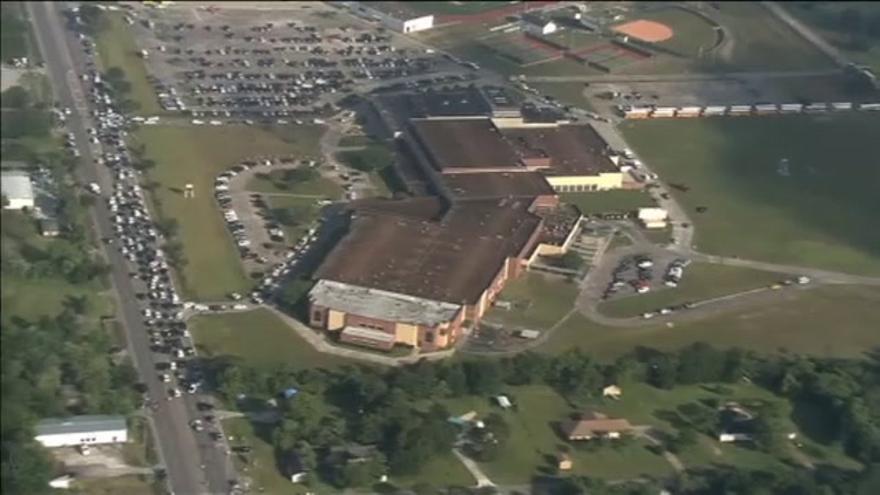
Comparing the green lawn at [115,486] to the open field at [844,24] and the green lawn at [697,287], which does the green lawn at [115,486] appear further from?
the open field at [844,24]

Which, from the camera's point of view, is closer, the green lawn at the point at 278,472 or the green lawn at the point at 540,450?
the green lawn at the point at 278,472

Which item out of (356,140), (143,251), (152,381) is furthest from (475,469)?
(356,140)

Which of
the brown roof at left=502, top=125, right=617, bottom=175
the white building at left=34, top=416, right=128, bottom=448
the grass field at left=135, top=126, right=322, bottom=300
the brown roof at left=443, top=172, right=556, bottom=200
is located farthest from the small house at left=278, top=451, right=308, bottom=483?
the brown roof at left=502, top=125, right=617, bottom=175

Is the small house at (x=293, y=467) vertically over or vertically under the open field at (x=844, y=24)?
under

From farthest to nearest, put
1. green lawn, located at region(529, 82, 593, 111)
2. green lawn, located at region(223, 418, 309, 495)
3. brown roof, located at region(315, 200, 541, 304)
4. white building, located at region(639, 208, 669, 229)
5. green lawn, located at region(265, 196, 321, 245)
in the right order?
green lawn, located at region(529, 82, 593, 111)
white building, located at region(639, 208, 669, 229)
green lawn, located at region(265, 196, 321, 245)
brown roof, located at region(315, 200, 541, 304)
green lawn, located at region(223, 418, 309, 495)

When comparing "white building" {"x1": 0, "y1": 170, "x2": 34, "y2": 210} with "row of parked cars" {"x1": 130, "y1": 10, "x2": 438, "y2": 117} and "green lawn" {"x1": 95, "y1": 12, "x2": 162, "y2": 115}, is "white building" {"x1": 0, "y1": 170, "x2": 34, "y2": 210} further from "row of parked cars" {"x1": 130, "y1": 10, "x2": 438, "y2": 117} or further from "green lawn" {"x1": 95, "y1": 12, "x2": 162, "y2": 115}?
"row of parked cars" {"x1": 130, "y1": 10, "x2": 438, "y2": 117}

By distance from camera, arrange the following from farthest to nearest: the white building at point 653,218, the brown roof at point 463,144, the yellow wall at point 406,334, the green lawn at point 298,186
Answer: the brown roof at point 463,144
the green lawn at point 298,186
the white building at point 653,218
the yellow wall at point 406,334

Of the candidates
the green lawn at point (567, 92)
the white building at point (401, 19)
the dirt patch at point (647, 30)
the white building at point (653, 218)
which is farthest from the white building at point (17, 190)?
the dirt patch at point (647, 30)
